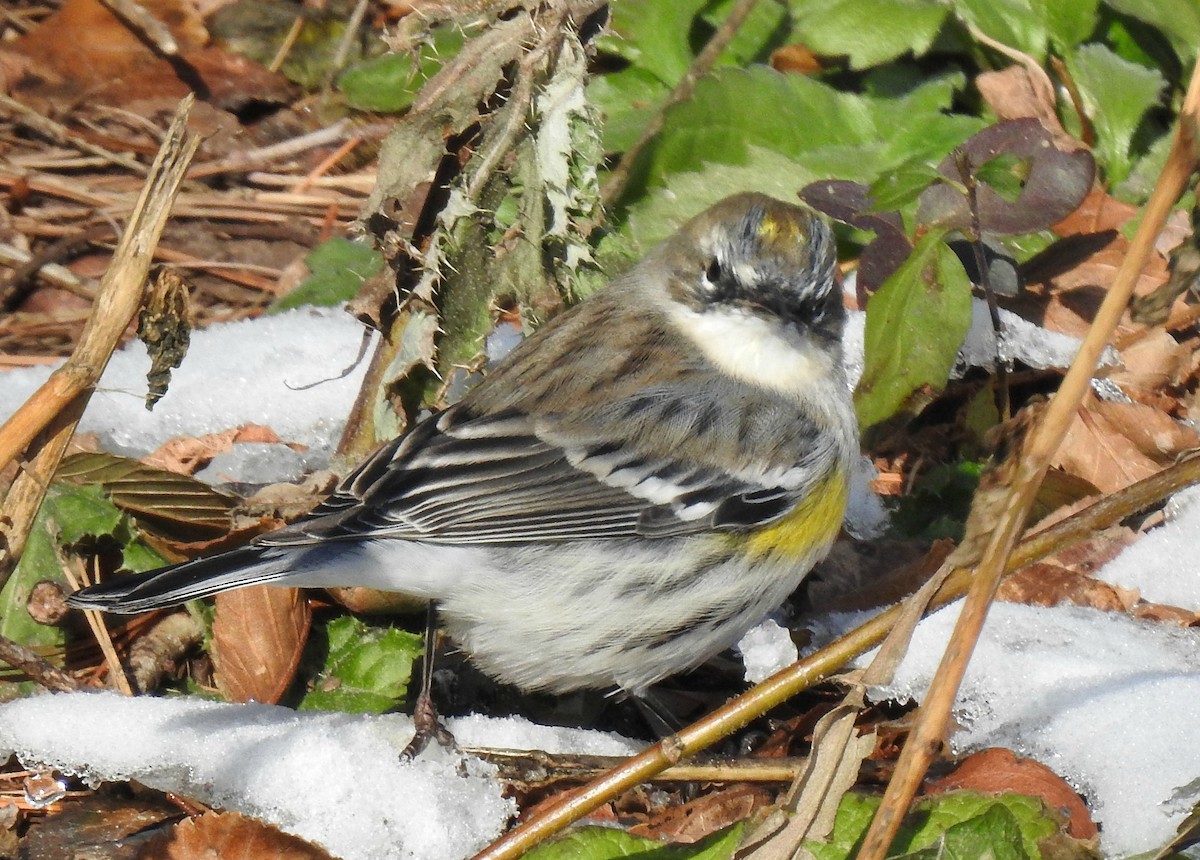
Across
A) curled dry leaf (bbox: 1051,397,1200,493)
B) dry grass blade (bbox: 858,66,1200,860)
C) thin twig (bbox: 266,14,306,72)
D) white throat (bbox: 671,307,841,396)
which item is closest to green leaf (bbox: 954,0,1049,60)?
curled dry leaf (bbox: 1051,397,1200,493)

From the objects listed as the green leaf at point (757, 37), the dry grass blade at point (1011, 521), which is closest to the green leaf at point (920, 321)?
the dry grass blade at point (1011, 521)

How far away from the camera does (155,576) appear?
114 inches

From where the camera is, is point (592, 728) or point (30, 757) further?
point (592, 728)

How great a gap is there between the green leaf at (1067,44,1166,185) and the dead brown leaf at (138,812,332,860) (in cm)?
358

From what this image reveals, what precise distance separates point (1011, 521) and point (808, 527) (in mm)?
1121

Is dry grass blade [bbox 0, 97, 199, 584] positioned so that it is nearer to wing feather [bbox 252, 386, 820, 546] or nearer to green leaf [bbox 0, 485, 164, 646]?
green leaf [bbox 0, 485, 164, 646]

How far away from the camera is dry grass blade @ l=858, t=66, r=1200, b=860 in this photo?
2223 millimetres

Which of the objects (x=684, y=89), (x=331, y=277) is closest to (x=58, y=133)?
(x=331, y=277)

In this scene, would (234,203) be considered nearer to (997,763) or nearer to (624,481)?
(624,481)

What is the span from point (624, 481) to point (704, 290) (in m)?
0.65

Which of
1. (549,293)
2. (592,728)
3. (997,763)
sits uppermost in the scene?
(549,293)

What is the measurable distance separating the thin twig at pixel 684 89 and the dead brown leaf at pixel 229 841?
219 cm

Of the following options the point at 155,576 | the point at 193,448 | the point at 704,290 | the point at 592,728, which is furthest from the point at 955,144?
the point at 155,576

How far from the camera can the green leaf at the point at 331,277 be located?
461 cm
